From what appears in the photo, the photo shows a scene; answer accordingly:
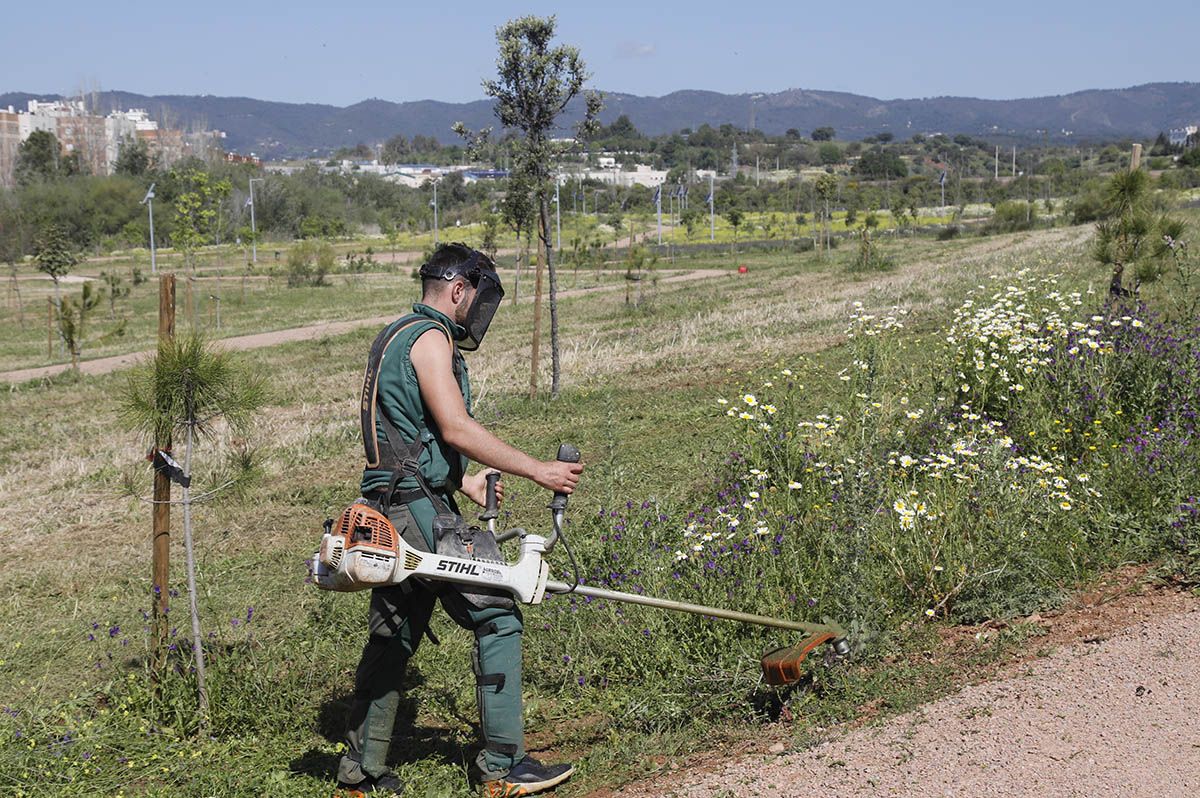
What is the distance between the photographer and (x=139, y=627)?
6.86 m

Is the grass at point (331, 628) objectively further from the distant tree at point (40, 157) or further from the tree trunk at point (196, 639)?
the distant tree at point (40, 157)

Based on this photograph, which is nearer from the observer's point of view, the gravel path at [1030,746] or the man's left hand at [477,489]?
the gravel path at [1030,746]

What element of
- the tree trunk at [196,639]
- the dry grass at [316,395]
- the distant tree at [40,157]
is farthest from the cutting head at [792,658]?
the distant tree at [40,157]

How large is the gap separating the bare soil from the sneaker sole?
0.25 m

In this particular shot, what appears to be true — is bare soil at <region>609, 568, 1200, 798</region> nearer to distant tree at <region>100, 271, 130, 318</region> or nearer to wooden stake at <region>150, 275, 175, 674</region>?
wooden stake at <region>150, 275, 175, 674</region>

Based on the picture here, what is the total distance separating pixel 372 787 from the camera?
15.2 feet

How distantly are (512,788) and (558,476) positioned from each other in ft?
4.17

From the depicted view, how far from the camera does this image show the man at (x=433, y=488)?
4340 millimetres

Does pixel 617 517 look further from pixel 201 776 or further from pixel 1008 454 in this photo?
pixel 201 776

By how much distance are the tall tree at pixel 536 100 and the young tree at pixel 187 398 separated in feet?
26.9

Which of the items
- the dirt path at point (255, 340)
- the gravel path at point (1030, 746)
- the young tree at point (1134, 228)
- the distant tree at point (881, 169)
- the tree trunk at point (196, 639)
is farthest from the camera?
the distant tree at point (881, 169)

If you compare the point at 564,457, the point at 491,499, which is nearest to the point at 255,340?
the point at 491,499

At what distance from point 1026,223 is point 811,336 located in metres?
40.0

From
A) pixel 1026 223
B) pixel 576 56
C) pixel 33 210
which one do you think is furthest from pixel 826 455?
pixel 33 210
